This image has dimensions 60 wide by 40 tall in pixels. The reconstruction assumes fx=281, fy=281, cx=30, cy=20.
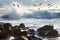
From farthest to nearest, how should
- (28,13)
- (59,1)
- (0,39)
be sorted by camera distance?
(59,1), (28,13), (0,39)

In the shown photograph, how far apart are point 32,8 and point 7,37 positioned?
62.8 ft

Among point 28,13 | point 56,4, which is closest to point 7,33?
point 28,13

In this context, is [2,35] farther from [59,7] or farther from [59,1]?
[59,1]

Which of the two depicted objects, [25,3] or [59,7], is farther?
[25,3]

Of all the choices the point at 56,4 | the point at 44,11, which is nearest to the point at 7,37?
the point at 44,11

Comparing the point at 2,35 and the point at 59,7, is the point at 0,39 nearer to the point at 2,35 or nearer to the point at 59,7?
the point at 2,35

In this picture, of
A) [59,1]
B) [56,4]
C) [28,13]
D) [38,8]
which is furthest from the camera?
[59,1]

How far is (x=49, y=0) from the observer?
110 feet

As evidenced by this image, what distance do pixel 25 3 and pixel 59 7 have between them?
163 inches

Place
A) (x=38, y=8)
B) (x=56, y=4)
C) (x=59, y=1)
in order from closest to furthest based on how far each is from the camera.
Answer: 1. (x=38, y=8)
2. (x=56, y=4)
3. (x=59, y=1)

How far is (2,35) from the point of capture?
10.0m

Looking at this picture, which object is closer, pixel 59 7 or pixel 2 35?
pixel 2 35

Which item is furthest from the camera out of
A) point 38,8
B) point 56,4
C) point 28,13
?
point 56,4

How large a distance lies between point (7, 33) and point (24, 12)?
16.1 meters
